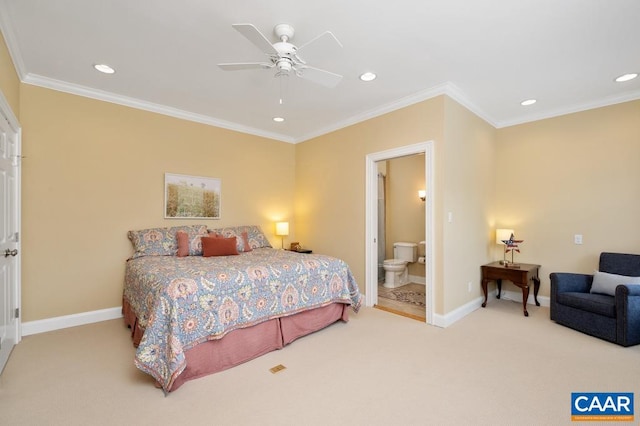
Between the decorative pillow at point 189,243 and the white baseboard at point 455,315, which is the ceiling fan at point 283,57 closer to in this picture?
the decorative pillow at point 189,243

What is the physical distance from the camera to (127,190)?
12.3 feet

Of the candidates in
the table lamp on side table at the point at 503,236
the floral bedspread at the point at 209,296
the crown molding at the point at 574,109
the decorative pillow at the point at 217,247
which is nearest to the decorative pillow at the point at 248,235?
the decorative pillow at the point at 217,247

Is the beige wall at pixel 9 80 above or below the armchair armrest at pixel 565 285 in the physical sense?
above

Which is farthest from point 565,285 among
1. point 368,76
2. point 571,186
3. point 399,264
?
point 368,76

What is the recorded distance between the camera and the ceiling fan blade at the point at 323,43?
1.93m

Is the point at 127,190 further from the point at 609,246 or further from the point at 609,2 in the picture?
the point at 609,246

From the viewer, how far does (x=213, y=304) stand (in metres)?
2.37

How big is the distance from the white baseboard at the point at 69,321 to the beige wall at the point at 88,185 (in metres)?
0.06

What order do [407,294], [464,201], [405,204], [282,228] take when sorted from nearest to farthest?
1. [464,201]
2. [407,294]
3. [282,228]
4. [405,204]

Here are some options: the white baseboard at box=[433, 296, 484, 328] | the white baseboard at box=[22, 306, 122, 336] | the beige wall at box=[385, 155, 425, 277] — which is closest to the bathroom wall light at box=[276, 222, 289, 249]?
the beige wall at box=[385, 155, 425, 277]

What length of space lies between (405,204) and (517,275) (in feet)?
7.82

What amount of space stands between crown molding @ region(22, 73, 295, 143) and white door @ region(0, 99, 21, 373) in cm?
67

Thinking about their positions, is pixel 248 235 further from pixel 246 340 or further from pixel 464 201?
pixel 464 201

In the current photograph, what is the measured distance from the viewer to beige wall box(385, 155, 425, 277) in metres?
5.54
